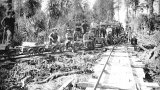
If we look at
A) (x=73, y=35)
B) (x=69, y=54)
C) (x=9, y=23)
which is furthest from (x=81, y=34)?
(x=9, y=23)

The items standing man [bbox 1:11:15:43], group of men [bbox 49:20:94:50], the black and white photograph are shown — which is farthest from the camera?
group of men [bbox 49:20:94:50]

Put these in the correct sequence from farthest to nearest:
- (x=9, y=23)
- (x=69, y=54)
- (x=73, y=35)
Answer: (x=73, y=35) → (x=69, y=54) → (x=9, y=23)

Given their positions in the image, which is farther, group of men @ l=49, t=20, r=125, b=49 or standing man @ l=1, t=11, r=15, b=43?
group of men @ l=49, t=20, r=125, b=49

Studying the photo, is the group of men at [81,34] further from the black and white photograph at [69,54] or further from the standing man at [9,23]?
the standing man at [9,23]

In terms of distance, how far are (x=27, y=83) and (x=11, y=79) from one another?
0.72m

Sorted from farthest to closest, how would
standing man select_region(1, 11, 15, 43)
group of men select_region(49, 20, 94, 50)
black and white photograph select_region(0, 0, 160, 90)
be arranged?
group of men select_region(49, 20, 94, 50)
standing man select_region(1, 11, 15, 43)
black and white photograph select_region(0, 0, 160, 90)

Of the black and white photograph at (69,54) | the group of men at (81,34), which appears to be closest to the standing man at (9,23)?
the black and white photograph at (69,54)

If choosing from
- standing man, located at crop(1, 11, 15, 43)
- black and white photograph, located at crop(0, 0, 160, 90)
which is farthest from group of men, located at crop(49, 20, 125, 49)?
standing man, located at crop(1, 11, 15, 43)

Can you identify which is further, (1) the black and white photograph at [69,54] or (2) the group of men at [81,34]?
(2) the group of men at [81,34]

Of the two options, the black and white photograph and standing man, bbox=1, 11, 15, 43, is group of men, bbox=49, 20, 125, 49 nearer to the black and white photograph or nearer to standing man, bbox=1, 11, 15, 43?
the black and white photograph

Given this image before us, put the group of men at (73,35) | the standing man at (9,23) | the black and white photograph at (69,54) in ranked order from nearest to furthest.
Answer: the black and white photograph at (69,54) < the standing man at (9,23) < the group of men at (73,35)

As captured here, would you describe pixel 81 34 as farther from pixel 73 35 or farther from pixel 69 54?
pixel 69 54

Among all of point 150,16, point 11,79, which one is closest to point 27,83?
point 11,79

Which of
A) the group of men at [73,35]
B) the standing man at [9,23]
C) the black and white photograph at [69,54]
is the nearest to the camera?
the black and white photograph at [69,54]
